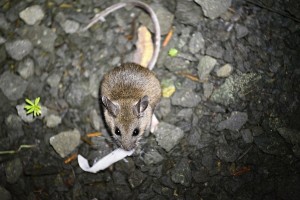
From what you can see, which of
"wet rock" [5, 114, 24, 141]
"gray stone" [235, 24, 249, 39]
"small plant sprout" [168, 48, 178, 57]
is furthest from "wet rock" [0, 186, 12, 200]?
"gray stone" [235, 24, 249, 39]

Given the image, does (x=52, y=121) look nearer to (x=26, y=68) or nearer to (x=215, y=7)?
(x=26, y=68)

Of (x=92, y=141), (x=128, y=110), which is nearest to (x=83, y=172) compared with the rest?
(x=92, y=141)

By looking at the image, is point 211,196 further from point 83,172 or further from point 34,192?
point 34,192

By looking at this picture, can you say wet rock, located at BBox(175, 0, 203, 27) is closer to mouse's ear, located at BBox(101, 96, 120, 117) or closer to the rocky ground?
the rocky ground

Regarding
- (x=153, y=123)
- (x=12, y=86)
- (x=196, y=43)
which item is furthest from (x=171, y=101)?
(x=12, y=86)

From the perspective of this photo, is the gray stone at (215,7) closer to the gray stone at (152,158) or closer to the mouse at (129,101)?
the mouse at (129,101)

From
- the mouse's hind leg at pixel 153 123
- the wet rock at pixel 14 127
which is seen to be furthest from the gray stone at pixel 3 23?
the mouse's hind leg at pixel 153 123
